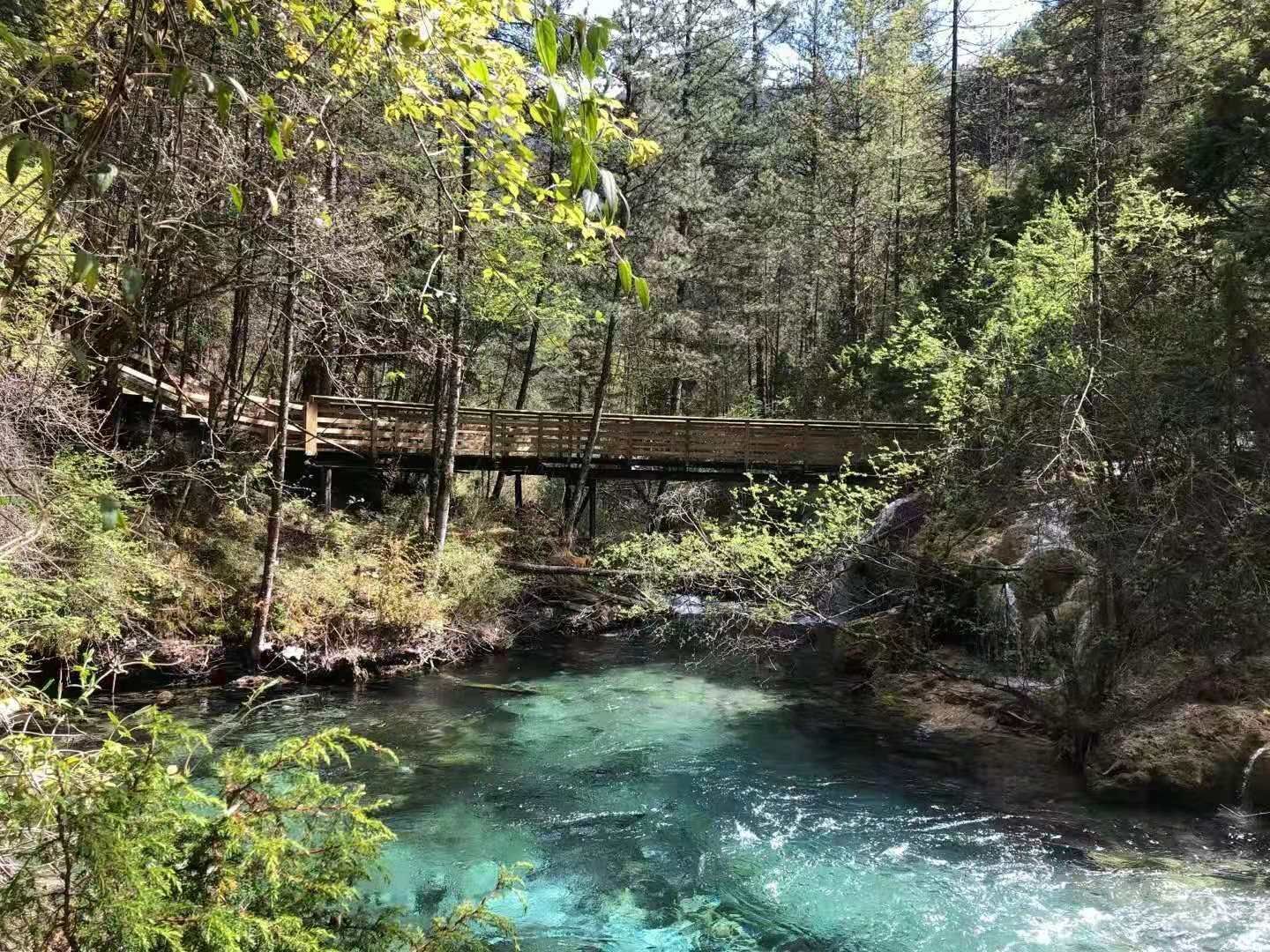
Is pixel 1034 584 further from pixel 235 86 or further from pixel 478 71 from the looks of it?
pixel 235 86

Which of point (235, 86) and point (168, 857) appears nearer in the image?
point (235, 86)

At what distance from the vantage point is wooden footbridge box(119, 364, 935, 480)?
15.4m

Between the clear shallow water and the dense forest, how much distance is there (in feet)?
3.31

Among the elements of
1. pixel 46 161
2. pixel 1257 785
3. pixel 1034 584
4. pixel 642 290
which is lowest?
pixel 1257 785

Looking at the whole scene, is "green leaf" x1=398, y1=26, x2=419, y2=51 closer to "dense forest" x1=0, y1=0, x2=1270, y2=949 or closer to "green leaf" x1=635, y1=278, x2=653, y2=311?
"dense forest" x1=0, y1=0, x2=1270, y2=949

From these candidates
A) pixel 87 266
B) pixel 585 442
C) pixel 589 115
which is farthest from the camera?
pixel 585 442

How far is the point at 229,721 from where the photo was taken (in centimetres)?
877

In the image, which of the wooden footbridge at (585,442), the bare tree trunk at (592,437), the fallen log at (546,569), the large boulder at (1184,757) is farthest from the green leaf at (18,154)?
the bare tree trunk at (592,437)

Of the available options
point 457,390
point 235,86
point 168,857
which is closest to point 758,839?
point 168,857

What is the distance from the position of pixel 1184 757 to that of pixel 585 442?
40.2ft

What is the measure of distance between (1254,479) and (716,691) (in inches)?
269

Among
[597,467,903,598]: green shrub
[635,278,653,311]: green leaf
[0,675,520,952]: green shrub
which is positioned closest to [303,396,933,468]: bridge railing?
[597,467,903,598]: green shrub

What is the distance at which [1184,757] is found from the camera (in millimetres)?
7070

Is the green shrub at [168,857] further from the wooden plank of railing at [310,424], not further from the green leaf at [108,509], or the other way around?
the wooden plank of railing at [310,424]
